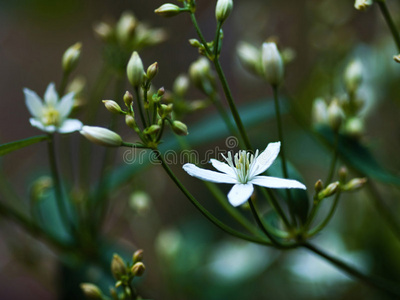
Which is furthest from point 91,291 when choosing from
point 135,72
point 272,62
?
point 272,62

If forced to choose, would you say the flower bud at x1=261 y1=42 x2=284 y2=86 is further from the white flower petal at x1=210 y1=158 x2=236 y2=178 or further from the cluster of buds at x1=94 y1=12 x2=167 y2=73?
the cluster of buds at x1=94 y1=12 x2=167 y2=73

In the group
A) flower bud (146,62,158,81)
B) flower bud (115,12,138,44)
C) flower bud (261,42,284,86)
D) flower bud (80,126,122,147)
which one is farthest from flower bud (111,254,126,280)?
flower bud (115,12,138,44)

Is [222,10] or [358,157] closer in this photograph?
[222,10]

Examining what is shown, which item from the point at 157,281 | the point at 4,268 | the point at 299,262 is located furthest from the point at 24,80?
the point at 299,262

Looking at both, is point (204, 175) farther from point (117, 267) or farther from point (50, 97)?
point (50, 97)

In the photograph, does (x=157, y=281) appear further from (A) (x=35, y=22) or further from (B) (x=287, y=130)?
(A) (x=35, y=22)

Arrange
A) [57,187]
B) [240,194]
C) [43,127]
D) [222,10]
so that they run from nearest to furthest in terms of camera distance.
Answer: [240,194], [222,10], [43,127], [57,187]
